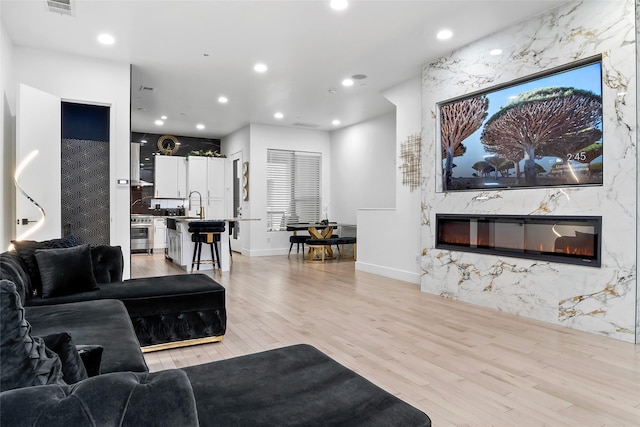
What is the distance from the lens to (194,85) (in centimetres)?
636

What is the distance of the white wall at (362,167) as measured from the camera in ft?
26.2

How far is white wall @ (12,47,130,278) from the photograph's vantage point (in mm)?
4906

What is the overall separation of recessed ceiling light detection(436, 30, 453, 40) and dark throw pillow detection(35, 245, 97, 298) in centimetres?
425

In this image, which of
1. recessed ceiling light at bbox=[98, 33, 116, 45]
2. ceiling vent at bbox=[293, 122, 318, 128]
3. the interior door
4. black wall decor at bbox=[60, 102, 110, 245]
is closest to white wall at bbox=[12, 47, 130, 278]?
black wall decor at bbox=[60, 102, 110, 245]

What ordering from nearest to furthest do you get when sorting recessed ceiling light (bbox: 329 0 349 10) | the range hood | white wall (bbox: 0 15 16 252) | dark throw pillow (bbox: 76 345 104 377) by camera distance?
dark throw pillow (bbox: 76 345 104 377)
recessed ceiling light (bbox: 329 0 349 10)
white wall (bbox: 0 15 16 252)
the range hood

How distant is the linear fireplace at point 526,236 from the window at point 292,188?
504cm

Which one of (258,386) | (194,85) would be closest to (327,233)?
(194,85)

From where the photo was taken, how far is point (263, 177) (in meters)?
9.15

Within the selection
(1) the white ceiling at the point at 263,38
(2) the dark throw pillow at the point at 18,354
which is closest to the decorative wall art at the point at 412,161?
(1) the white ceiling at the point at 263,38

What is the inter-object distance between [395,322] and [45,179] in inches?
170

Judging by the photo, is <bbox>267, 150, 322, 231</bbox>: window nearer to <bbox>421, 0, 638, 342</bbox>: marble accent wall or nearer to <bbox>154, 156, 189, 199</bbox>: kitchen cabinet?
<bbox>154, 156, 189, 199</bbox>: kitchen cabinet

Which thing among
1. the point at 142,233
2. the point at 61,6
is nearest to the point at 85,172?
the point at 61,6

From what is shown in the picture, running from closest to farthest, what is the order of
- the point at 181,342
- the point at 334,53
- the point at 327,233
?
1. the point at 181,342
2. the point at 334,53
3. the point at 327,233

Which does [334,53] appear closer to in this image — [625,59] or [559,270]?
[625,59]
